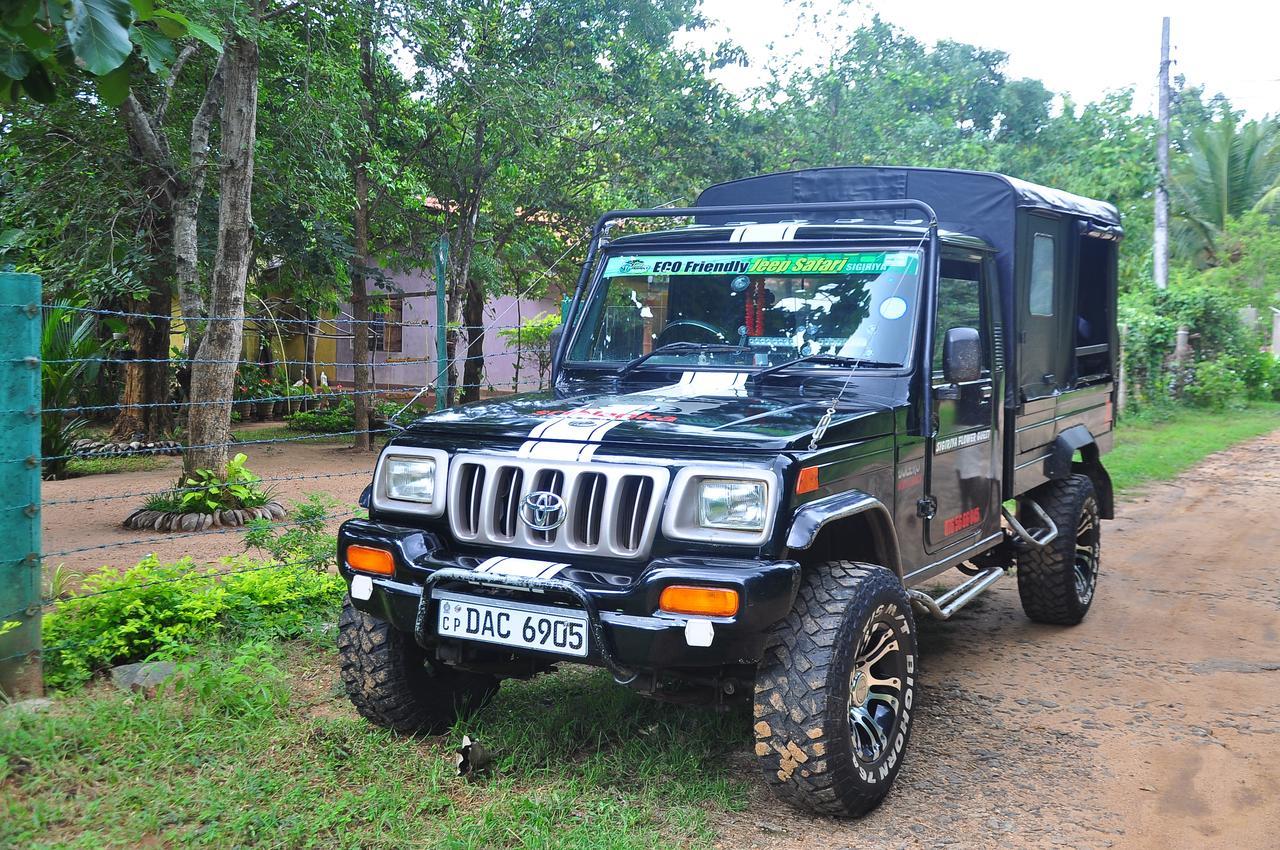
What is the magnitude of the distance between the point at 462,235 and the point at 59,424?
19.1ft

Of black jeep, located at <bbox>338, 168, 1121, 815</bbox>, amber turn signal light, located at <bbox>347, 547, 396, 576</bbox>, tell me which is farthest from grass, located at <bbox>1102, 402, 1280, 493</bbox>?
amber turn signal light, located at <bbox>347, 547, 396, 576</bbox>

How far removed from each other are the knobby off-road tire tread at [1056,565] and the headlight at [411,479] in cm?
367

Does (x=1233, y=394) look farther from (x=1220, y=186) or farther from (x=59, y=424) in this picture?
(x=59, y=424)

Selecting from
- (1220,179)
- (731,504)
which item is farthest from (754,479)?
(1220,179)

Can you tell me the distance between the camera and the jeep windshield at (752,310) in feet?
14.4

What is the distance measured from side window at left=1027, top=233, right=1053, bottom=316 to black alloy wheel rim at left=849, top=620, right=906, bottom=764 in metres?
2.48

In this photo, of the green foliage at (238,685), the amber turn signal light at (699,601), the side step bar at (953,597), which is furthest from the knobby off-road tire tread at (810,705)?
the green foliage at (238,685)

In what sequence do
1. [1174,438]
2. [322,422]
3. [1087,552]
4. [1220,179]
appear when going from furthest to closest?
[1220,179] < [322,422] < [1174,438] < [1087,552]

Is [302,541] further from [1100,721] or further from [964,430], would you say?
[1100,721]

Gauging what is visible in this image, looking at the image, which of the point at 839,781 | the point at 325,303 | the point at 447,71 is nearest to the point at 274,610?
the point at 839,781

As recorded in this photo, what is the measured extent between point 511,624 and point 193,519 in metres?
6.80

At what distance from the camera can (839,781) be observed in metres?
3.42

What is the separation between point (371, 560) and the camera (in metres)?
3.81

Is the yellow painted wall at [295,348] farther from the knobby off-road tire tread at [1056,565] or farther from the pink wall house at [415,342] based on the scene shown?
the knobby off-road tire tread at [1056,565]
